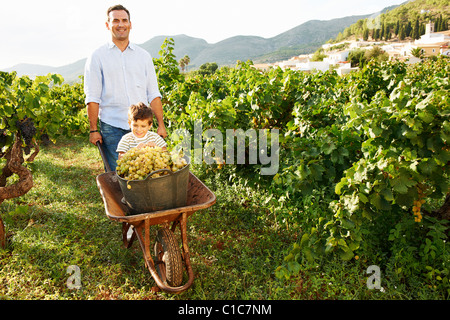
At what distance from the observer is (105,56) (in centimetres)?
306

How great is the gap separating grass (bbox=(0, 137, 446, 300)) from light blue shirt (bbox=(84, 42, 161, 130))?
4.03 ft

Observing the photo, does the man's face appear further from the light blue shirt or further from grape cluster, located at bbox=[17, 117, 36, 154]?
grape cluster, located at bbox=[17, 117, 36, 154]

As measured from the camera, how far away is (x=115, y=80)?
3111 mm

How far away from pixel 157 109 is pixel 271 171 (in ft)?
4.76

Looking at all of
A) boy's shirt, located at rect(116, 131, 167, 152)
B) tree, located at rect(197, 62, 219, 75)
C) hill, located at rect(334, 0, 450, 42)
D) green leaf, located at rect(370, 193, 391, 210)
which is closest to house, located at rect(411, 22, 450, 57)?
hill, located at rect(334, 0, 450, 42)

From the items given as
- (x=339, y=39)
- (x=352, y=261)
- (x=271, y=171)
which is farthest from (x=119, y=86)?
(x=339, y=39)

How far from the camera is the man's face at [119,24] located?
2.96 metres

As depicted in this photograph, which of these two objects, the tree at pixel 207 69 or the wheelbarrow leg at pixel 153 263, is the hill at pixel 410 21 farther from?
the wheelbarrow leg at pixel 153 263

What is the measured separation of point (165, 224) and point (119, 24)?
1996 mm

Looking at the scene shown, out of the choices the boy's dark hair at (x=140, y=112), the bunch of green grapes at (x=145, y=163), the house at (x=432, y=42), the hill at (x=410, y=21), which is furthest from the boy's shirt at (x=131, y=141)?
the hill at (x=410, y=21)

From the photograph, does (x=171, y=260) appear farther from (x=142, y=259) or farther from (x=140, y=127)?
(x=140, y=127)

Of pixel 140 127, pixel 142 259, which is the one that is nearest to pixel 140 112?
pixel 140 127

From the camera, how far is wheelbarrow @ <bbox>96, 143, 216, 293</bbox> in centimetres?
219
